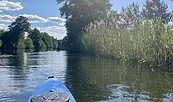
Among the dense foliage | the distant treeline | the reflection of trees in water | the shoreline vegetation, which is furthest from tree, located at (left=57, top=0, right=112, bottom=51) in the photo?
the distant treeline

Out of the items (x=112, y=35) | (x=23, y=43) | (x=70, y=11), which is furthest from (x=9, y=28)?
(x=112, y=35)

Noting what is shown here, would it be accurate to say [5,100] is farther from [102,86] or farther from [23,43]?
[23,43]

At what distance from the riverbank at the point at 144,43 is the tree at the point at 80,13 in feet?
78.0

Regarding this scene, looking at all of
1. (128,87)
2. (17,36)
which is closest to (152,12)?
(128,87)

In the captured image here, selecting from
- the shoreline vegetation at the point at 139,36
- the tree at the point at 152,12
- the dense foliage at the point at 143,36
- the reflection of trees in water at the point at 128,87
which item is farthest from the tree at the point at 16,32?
the reflection of trees in water at the point at 128,87

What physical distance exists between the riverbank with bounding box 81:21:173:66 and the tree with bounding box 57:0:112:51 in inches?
936

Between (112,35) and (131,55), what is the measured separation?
5.67 m

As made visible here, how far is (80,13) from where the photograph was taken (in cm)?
5162

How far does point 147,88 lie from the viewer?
1091cm

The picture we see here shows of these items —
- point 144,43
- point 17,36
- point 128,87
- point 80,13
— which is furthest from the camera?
point 17,36

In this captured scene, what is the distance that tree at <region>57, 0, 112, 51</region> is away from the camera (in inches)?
1984

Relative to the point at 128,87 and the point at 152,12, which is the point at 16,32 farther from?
the point at 128,87

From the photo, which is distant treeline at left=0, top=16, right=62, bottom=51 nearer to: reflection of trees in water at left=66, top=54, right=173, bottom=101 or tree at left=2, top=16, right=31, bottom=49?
tree at left=2, top=16, right=31, bottom=49

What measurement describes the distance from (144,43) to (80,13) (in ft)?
112
